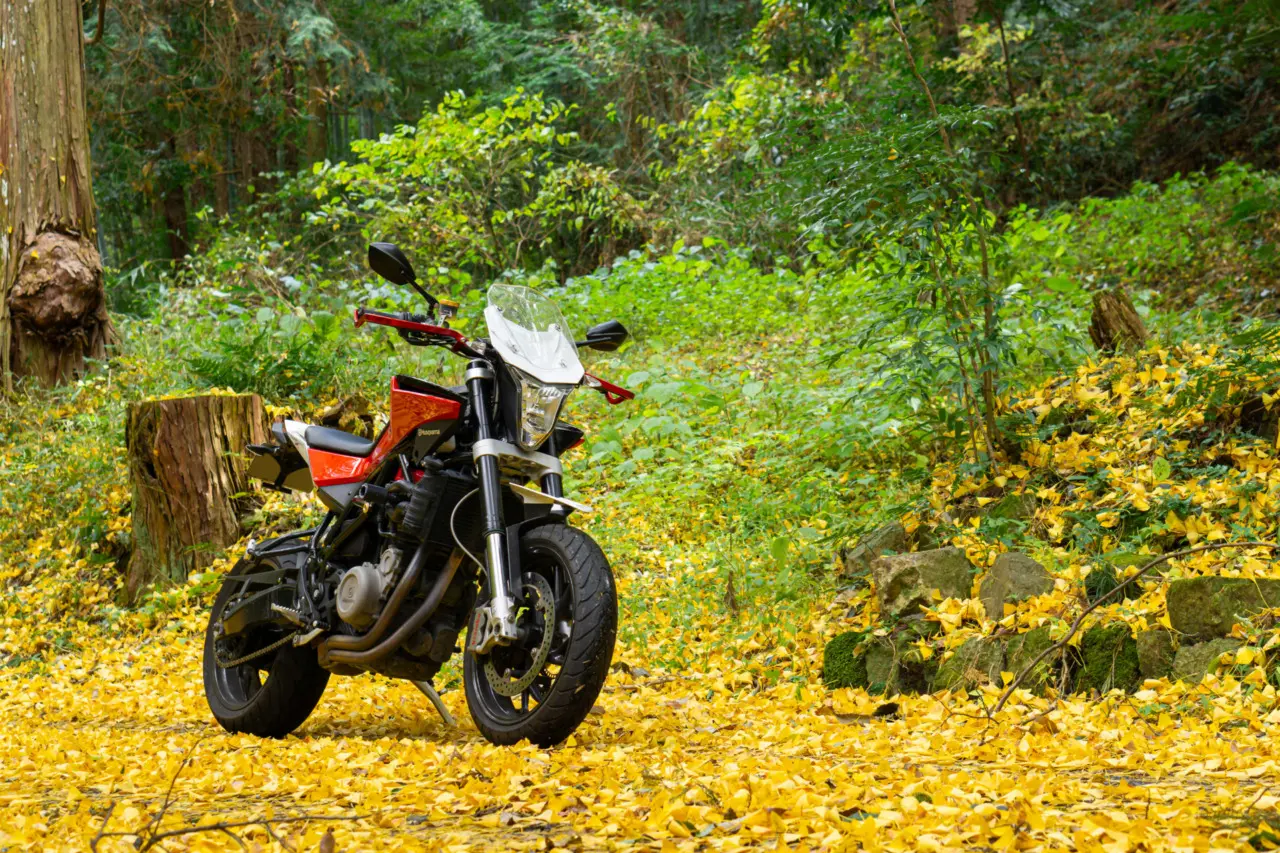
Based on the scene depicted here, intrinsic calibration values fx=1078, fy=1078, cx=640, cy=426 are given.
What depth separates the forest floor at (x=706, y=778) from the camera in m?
2.09

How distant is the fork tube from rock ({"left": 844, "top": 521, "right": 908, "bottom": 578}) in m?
2.14

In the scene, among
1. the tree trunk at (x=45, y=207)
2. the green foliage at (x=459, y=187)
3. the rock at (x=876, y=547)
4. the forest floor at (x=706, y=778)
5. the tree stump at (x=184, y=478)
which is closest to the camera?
the forest floor at (x=706, y=778)

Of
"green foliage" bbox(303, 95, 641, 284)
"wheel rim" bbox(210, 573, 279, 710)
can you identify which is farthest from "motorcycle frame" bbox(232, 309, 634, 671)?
"green foliage" bbox(303, 95, 641, 284)

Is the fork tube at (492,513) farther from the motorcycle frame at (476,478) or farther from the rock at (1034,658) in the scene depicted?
the rock at (1034,658)

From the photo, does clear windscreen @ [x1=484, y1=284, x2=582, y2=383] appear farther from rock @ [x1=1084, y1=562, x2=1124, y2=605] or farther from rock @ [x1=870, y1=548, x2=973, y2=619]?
rock @ [x1=1084, y1=562, x2=1124, y2=605]

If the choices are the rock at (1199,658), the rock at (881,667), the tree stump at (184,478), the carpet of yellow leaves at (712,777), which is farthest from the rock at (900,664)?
the tree stump at (184,478)

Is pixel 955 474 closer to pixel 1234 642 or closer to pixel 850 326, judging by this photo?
pixel 1234 642

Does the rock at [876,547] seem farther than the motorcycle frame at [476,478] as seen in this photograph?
Yes

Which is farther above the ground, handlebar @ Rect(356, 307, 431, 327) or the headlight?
handlebar @ Rect(356, 307, 431, 327)

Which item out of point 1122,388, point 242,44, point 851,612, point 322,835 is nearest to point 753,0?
point 242,44

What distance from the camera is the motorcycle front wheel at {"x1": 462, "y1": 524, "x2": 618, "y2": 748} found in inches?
119

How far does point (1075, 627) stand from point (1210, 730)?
64 cm

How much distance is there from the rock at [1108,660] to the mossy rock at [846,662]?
2.76ft

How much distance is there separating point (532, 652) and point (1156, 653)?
202cm
